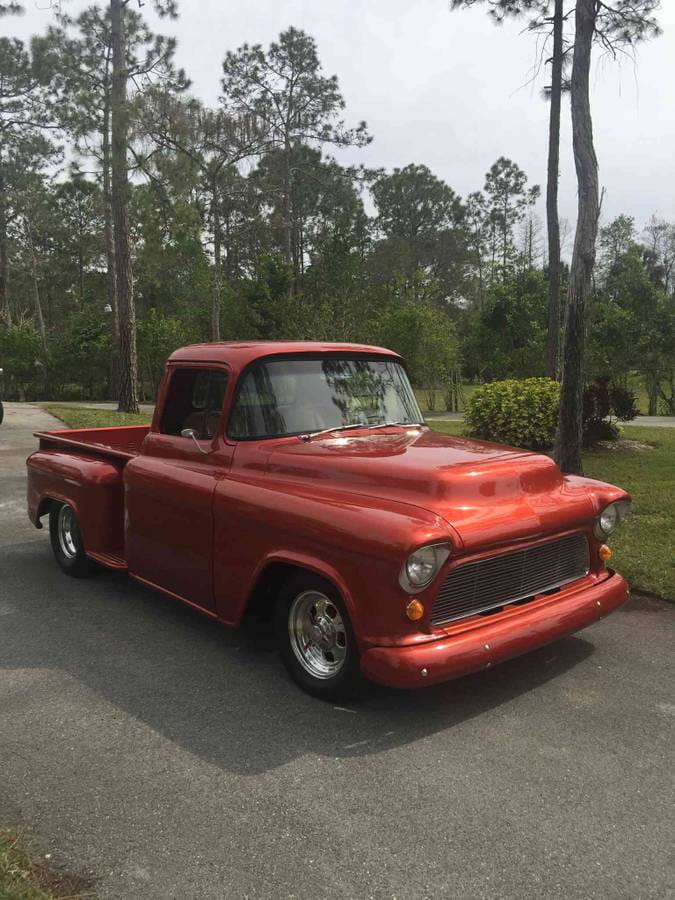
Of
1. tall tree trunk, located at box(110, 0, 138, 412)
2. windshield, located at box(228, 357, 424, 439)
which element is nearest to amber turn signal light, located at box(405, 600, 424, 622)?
windshield, located at box(228, 357, 424, 439)

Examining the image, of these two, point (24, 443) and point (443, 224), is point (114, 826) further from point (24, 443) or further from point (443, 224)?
point (443, 224)

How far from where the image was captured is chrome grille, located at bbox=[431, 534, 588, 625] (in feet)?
10.9

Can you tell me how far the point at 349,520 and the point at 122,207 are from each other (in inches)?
627

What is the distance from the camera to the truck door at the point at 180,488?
4117 mm

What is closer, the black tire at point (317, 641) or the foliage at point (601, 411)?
the black tire at point (317, 641)

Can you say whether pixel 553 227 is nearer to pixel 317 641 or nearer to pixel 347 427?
pixel 347 427

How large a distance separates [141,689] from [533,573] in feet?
6.85

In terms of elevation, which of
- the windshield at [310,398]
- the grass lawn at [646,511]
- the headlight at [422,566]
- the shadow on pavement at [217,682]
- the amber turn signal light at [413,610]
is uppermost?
the windshield at [310,398]

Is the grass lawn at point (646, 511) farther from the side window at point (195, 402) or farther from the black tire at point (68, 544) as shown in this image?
the black tire at point (68, 544)

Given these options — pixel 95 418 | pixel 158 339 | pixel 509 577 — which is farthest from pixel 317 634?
pixel 158 339

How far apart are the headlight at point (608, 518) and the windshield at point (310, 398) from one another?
53.2 inches

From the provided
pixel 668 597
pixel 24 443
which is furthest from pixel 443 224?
pixel 668 597

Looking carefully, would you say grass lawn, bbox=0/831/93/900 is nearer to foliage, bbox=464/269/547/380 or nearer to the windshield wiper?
the windshield wiper

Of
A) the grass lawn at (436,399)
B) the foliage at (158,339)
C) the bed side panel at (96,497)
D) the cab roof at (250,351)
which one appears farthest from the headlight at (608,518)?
the foliage at (158,339)
